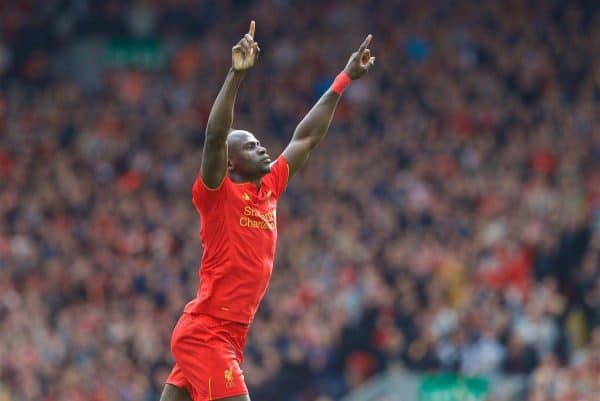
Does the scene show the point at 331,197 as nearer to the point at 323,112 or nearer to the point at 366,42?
the point at 323,112

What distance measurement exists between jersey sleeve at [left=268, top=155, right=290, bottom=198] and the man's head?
30cm

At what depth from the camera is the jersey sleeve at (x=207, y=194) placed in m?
9.37

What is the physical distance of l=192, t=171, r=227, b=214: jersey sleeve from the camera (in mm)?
9367

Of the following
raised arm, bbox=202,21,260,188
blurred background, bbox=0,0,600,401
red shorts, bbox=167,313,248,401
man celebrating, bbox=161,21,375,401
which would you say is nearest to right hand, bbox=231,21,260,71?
raised arm, bbox=202,21,260,188

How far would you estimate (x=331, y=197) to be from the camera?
23.6 meters

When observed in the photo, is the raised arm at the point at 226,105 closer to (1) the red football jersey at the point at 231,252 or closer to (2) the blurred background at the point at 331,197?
(1) the red football jersey at the point at 231,252

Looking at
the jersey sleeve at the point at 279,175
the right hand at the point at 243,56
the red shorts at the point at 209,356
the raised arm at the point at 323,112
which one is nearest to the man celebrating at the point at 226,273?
the red shorts at the point at 209,356

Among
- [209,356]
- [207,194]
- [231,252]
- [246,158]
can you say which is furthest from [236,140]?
[209,356]

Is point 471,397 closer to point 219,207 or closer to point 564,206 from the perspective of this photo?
point 564,206

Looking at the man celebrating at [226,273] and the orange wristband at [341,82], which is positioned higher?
the orange wristband at [341,82]

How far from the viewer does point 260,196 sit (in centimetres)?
972

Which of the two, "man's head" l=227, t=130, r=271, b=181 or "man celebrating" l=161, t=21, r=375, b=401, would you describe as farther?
"man's head" l=227, t=130, r=271, b=181

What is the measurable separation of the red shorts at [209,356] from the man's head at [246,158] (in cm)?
97

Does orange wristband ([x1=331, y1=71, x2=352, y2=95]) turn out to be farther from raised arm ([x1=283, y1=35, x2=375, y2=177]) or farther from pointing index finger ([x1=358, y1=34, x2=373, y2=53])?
pointing index finger ([x1=358, y1=34, x2=373, y2=53])
